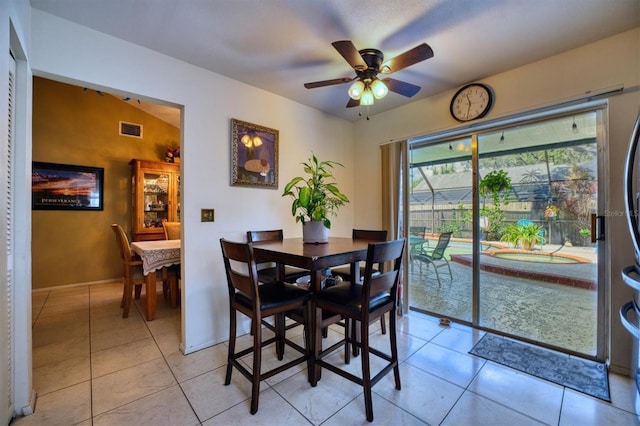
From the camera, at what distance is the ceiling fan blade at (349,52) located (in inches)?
64.0

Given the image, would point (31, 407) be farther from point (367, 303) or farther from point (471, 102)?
point (471, 102)

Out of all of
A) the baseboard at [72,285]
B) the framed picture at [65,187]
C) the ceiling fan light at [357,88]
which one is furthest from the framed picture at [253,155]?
the baseboard at [72,285]

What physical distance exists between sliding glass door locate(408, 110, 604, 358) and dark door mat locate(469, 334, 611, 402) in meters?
0.14

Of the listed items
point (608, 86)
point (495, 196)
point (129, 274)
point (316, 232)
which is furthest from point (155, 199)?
point (608, 86)

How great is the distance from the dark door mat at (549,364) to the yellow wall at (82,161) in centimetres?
545

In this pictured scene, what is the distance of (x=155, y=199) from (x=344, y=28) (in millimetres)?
4247

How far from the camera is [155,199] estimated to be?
15.0ft

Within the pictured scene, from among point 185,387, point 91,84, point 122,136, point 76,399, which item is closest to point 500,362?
point 185,387

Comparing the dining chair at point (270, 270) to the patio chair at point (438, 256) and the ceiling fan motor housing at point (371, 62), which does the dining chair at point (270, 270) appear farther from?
the ceiling fan motor housing at point (371, 62)

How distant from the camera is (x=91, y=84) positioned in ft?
6.18

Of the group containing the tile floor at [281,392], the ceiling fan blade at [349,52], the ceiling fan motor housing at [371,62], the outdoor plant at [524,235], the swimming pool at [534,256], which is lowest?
the tile floor at [281,392]

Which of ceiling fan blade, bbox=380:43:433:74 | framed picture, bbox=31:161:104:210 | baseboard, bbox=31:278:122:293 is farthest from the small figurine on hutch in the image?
ceiling fan blade, bbox=380:43:433:74

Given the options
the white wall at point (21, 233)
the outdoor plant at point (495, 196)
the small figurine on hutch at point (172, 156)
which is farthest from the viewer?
the small figurine on hutch at point (172, 156)

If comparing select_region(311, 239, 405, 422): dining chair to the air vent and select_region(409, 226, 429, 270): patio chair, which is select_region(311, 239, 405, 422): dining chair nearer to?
select_region(409, 226, 429, 270): patio chair
